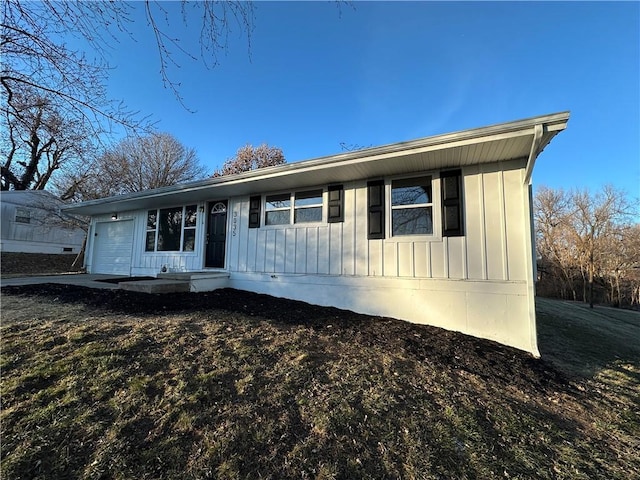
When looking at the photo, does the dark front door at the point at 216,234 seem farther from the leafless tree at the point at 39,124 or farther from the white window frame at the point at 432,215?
the white window frame at the point at 432,215

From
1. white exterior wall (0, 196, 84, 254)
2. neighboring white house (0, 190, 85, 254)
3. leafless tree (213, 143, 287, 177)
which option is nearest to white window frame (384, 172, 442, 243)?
leafless tree (213, 143, 287, 177)

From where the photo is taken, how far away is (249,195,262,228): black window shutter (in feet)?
22.2

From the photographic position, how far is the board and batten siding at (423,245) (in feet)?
14.6

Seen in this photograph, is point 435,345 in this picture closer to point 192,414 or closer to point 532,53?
point 192,414

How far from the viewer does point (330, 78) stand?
9.03m

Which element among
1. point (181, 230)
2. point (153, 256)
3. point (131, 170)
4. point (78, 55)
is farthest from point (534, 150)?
point (131, 170)

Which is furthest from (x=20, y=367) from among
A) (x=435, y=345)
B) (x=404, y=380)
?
(x=435, y=345)

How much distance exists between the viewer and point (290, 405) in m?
2.33

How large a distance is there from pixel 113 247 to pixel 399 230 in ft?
31.7

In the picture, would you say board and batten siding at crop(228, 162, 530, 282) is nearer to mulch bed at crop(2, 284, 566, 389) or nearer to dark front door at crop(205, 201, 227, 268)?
mulch bed at crop(2, 284, 566, 389)

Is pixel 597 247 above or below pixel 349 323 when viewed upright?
above

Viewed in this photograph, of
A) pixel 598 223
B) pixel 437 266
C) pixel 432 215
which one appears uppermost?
pixel 598 223

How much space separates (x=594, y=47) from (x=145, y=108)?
890cm

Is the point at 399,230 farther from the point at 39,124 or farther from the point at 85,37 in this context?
the point at 39,124
